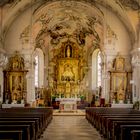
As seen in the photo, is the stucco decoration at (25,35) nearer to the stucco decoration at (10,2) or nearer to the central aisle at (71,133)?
the stucco decoration at (10,2)

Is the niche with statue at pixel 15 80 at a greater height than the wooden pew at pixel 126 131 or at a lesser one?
greater

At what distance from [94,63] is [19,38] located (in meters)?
12.9

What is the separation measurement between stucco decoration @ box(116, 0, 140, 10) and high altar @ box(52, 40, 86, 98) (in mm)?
15013

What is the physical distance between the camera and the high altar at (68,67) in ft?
141

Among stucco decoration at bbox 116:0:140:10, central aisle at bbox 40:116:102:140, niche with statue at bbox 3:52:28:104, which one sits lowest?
central aisle at bbox 40:116:102:140

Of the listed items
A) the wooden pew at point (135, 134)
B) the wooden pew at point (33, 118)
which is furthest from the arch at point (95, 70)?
the wooden pew at point (135, 134)

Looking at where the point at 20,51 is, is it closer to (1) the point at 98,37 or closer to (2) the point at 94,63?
(1) the point at 98,37

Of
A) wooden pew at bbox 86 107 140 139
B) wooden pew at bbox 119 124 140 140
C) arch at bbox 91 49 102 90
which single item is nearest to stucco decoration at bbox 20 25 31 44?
arch at bbox 91 49 102 90

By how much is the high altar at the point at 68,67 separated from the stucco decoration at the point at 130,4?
591 inches

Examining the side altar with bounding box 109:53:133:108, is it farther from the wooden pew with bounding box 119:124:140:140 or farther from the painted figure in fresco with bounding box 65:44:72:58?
the wooden pew with bounding box 119:124:140:140

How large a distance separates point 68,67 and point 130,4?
1722 centimetres

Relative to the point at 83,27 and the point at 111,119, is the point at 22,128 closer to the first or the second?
the point at 111,119

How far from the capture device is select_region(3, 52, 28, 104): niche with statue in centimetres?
3067

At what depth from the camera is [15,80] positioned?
30.9m
